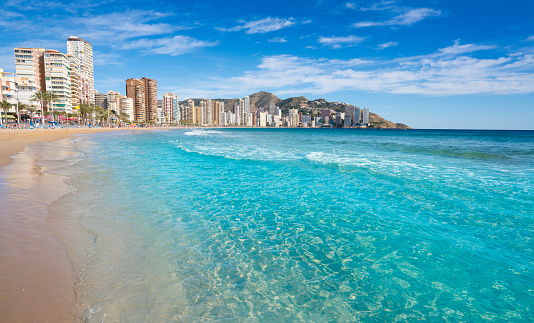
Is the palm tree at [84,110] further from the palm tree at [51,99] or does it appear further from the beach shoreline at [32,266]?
the beach shoreline at [32,266]

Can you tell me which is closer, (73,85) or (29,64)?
(29,64)

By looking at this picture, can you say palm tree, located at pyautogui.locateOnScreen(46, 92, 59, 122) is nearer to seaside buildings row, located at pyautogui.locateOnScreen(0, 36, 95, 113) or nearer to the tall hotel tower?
seaside buildings row, located at pyautogui.locateOnScreen(0, 36, 95, 113)

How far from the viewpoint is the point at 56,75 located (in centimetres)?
12275

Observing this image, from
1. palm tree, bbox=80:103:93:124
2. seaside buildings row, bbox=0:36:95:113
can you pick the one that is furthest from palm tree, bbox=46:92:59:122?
palm tree, bbox=80:103:93:124

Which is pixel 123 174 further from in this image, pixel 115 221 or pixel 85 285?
pixel 85 285

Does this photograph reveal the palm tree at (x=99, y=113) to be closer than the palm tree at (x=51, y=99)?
No

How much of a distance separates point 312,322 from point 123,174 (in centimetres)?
1406

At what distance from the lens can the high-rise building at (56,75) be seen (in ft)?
399

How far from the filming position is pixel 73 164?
18.0 meters

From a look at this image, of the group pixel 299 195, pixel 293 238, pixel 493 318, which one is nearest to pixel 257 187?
pixel 299 195

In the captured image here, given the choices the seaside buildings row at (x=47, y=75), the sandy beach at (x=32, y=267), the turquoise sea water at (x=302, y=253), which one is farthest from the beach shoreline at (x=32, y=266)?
the seaside buildings row at (x=47, y=75)

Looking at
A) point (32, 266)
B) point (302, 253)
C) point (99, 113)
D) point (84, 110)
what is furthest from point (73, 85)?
point (302, 253)

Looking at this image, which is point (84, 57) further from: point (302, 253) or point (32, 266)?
point (302, 253)

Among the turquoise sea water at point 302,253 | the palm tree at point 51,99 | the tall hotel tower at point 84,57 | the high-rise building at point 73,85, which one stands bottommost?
the turquoise sea water at point 302,253
